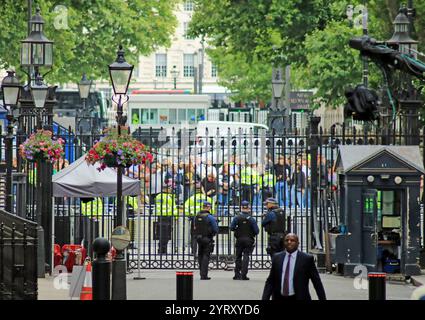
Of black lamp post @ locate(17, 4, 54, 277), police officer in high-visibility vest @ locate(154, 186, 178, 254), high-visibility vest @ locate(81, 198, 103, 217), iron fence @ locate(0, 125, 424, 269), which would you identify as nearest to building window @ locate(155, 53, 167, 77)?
iron fence @ locate(0, 125, 424, 269)

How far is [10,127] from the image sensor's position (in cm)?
2936

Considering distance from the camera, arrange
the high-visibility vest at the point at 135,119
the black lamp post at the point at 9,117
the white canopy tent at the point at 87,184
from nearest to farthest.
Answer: the black lamp post at the point at 9,117 < the white canopy tent at the point at 87,184 < the high-visibility vest at the point at 135,119

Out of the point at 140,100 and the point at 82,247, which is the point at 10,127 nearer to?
the point at 82,247

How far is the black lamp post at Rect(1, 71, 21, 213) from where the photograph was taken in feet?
95.6

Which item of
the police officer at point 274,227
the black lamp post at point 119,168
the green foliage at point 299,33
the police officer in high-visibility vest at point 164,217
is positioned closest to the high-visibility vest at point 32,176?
the police officer in high-visibility vest at point 164,217

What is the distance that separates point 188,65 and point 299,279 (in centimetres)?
11824

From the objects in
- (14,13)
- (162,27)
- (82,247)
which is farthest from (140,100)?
(82,247)

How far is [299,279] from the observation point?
63.3ft

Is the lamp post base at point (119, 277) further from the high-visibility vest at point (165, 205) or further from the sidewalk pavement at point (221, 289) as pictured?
the high-visibility vest at point (165, 205)

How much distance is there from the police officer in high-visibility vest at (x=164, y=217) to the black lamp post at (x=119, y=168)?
4.60m

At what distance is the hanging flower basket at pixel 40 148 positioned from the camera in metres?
29.4

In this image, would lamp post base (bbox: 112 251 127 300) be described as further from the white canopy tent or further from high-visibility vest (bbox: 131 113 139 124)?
high-visibility vest (bbox: 131 113 139 124)

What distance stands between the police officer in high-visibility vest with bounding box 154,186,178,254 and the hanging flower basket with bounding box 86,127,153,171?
4.35m
